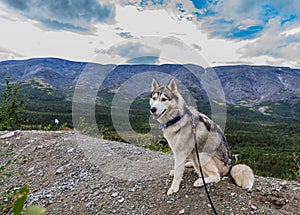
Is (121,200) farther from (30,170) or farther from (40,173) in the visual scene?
(30,170)

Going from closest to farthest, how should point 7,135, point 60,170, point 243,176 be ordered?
point 243,176 < point 60,170 < point 7,135

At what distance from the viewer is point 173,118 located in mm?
5582

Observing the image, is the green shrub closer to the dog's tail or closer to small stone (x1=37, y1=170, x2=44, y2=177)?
small stone (x1=37, y1=170, x2=44, y2=177)

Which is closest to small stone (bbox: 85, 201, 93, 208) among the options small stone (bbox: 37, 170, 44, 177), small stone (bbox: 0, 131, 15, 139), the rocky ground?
the rocky ground

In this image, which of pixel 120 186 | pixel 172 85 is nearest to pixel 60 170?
pixel 120 186

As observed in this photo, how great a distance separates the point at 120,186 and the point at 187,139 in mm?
2347

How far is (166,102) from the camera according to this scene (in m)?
5.56

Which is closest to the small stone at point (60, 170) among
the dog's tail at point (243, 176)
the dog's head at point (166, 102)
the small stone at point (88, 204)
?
the small stone at point (88, 204)

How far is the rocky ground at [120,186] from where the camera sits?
5.27 metres

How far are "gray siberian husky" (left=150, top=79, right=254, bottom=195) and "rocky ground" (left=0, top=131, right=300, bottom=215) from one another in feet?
0.90

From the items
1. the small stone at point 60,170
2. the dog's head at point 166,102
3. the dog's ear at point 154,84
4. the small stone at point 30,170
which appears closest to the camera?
the dog's head at point 166,102

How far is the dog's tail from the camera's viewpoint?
5.54 metres

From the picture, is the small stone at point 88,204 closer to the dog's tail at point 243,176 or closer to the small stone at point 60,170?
the small stone at point 60,170

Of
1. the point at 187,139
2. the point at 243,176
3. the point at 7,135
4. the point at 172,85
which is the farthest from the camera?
the point at 7,135
